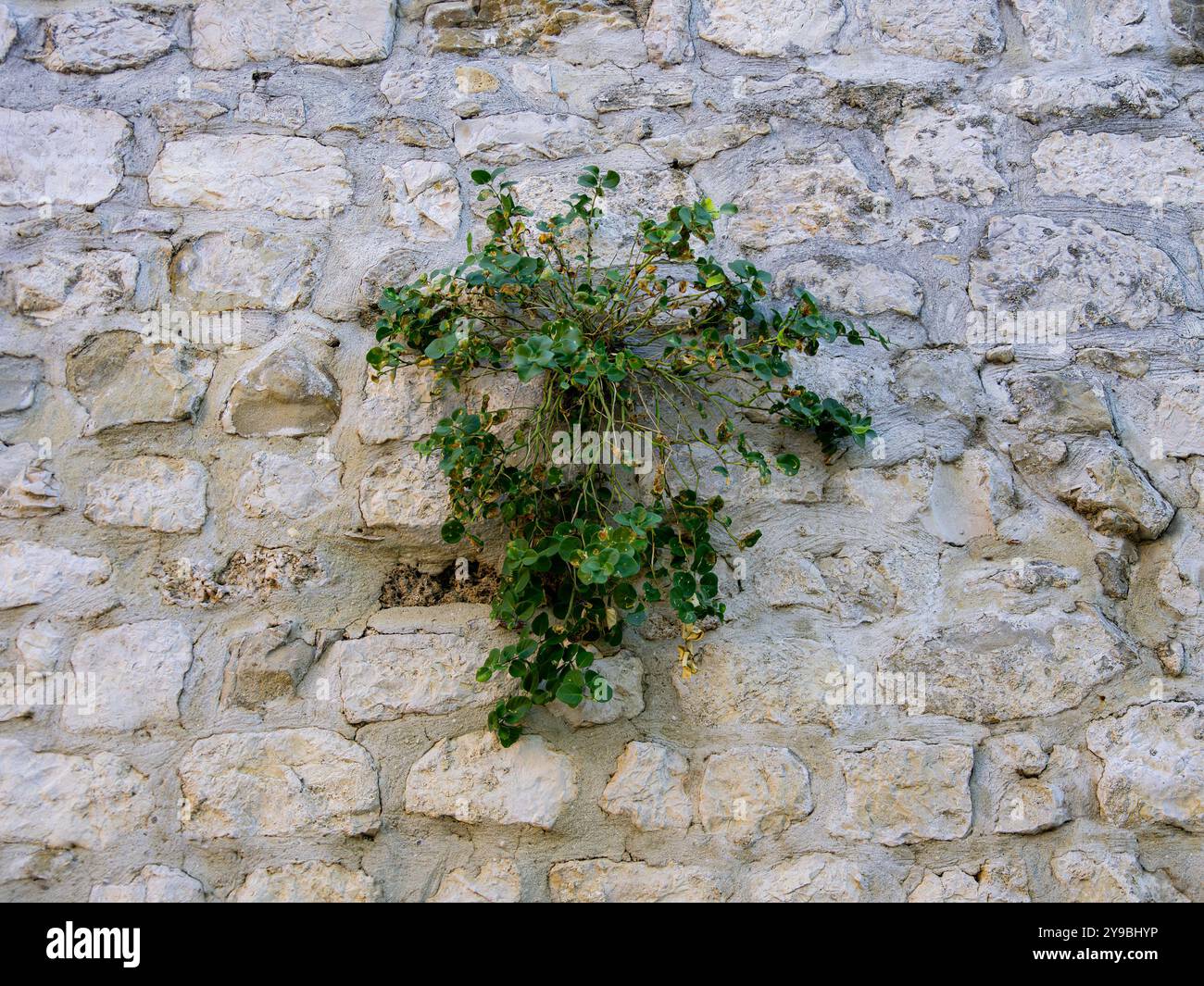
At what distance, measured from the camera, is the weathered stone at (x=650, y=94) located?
2139 millimetres

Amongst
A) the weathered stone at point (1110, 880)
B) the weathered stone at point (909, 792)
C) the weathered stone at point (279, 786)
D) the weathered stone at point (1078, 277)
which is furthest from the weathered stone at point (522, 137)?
the weathered stone at point (1110, 880)

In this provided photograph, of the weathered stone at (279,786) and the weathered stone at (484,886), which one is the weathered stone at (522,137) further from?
the weathered stone at (484,886)

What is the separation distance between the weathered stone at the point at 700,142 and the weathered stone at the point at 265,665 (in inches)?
47.1

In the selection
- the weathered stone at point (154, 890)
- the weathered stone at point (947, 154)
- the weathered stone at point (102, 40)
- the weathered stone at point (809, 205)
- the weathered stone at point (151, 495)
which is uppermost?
the weathered stone at point (102, 40)

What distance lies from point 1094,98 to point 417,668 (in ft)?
5.78

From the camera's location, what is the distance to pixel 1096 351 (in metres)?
1.95

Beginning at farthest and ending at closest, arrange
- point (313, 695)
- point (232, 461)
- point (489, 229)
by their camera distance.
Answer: point (489, 229) → point (232, 461) → point (313, 695)

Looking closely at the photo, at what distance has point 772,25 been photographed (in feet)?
7.14

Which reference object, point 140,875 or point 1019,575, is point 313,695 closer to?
point 140,875

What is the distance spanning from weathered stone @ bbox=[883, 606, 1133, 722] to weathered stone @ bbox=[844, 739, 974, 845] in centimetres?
8

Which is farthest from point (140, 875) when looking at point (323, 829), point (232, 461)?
point (232, 461)
